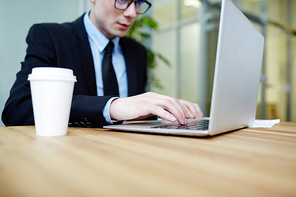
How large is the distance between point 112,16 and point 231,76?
83cm

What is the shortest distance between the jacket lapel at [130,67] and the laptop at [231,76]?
726 millimetres

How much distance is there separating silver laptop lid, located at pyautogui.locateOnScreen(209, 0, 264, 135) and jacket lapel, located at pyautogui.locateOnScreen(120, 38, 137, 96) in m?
0.74

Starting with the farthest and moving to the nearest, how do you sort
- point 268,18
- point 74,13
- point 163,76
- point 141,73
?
point 163,76 → point 268,18 → point 74,13 → point 141,73

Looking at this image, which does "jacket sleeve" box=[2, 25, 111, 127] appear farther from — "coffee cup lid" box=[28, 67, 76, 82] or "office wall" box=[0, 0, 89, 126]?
"office wall" box=[0, 0, 89, 126]

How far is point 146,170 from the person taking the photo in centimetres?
24

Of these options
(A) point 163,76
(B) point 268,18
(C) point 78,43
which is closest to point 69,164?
(C) point 78,43

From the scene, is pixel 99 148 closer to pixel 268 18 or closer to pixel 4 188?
pixel 4 188

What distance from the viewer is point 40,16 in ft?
4.82

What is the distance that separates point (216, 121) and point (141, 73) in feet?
3.50

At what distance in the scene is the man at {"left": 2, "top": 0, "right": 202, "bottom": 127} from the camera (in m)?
0.62

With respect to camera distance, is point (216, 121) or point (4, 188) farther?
point (216, 121)

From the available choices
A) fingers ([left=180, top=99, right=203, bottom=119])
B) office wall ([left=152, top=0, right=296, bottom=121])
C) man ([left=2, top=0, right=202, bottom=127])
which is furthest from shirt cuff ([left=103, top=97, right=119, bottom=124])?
office wall ([left=152, top=0, right=296, bottom=121])

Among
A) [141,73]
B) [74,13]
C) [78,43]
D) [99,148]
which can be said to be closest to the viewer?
[99,148]

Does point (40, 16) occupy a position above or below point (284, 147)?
above
